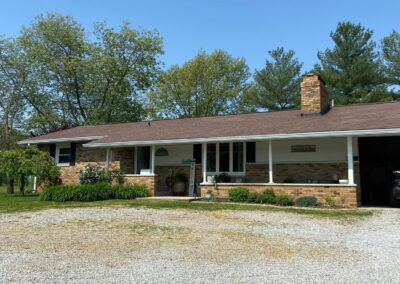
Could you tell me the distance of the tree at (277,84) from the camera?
121 ft

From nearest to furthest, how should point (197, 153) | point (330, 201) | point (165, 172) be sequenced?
point (330, 201)
point (197, 153)
point (165, 172)

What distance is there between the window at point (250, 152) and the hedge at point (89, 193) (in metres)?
4.68

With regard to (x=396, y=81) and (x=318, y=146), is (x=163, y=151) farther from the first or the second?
(x=396, y=81)

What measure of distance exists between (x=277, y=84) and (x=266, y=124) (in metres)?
22.7

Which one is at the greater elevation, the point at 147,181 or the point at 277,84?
A: the point at 277,84

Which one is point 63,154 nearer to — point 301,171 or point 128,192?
point 128,192

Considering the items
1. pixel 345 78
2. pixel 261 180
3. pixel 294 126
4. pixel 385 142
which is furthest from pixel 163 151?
pixel 345 78

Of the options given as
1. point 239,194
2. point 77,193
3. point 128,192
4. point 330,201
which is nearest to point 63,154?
point 77,193

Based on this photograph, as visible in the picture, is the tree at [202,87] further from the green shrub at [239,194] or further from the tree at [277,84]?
the green shrub at [239,194]

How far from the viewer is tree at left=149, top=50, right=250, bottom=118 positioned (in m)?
41.5

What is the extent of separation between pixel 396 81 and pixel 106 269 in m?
32.6

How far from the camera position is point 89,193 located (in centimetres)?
1472

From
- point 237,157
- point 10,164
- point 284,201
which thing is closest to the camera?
point 284,201

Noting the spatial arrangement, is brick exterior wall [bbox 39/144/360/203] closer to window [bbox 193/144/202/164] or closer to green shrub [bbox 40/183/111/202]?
window [bbox 193/144/202/164]
